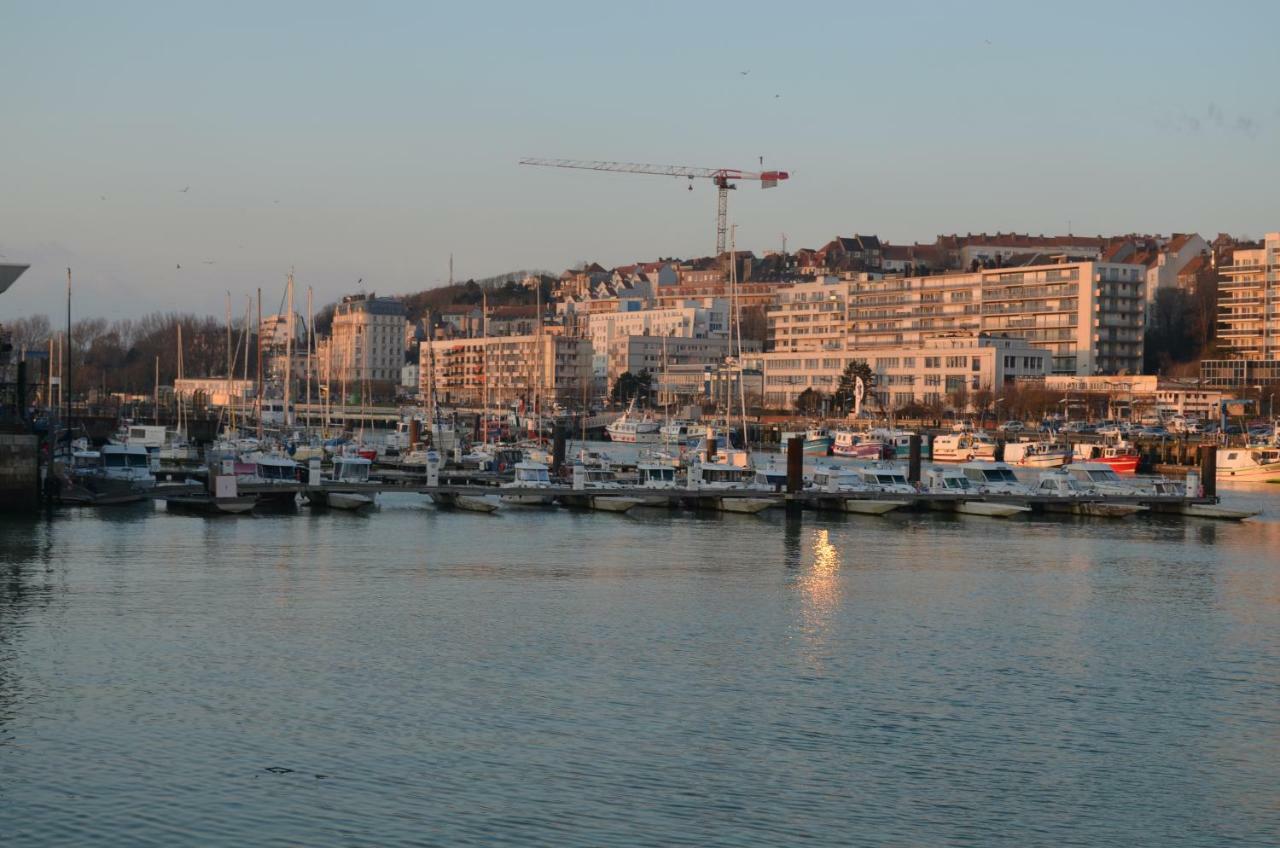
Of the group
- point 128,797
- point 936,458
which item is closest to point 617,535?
point 128,797

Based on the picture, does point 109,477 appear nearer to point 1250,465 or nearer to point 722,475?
point 722,475

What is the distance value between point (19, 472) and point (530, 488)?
17777 millimetres

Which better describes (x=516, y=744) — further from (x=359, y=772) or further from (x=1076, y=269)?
(x=1076, y=269)

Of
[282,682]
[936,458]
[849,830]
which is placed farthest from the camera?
[936,458]

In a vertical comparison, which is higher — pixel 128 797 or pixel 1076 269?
pixel 1076 269

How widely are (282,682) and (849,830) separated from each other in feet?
35.5

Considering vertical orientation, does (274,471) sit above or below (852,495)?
above

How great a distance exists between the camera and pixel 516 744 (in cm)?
2264

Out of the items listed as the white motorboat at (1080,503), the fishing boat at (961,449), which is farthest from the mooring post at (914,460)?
the fishing boat at (961,449)

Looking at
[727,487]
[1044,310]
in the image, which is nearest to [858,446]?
[727,487]

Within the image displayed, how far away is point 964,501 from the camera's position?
58875 millimetres

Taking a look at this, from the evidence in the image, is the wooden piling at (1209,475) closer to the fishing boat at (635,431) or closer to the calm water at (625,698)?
the calm water at (625,698)

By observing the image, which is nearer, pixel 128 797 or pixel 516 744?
pixel 128 797

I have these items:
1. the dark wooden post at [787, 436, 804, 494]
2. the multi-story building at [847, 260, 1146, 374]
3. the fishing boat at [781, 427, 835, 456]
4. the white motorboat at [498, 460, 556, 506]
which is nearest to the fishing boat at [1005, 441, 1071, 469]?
the fishing boat at [781, 427, 835, 456]
